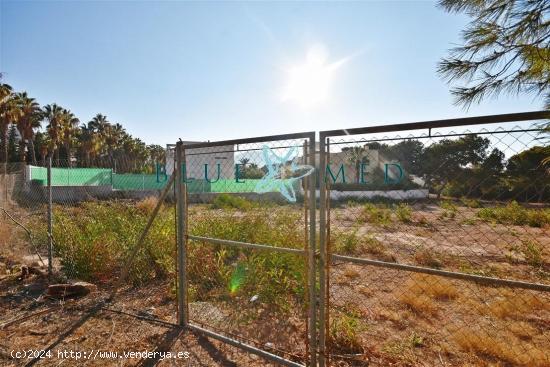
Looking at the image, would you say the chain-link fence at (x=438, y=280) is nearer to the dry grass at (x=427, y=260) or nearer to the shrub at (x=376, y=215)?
the dry grass at (x=427, y=260)

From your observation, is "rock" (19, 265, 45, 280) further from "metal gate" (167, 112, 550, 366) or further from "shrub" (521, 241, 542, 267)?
"shrub" (521, 241, 542, 267)

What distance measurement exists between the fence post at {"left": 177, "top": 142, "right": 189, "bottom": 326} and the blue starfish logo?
1.00 metres

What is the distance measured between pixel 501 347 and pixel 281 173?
2.83 m

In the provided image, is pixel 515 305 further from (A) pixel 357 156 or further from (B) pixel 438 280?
(A) pixel 357 156

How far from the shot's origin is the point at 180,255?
379 centimetres

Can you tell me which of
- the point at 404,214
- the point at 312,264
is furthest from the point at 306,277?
the point at 404,214

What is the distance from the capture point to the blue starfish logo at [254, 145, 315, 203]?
2941 millimetres

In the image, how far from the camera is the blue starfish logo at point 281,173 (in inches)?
116

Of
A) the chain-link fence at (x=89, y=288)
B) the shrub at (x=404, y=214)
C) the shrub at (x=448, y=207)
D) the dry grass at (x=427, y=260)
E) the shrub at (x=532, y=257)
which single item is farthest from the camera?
the shrub at (x=404, y=214)

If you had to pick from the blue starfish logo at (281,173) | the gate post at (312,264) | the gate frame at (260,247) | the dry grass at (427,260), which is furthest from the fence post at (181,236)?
the dry grass at (427,260)

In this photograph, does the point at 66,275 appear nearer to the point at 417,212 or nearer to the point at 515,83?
the point at 515,83

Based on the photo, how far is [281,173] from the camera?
10.3 feet

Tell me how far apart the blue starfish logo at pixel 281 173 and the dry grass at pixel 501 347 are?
7.91ft

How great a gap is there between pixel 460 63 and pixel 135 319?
449 cm
